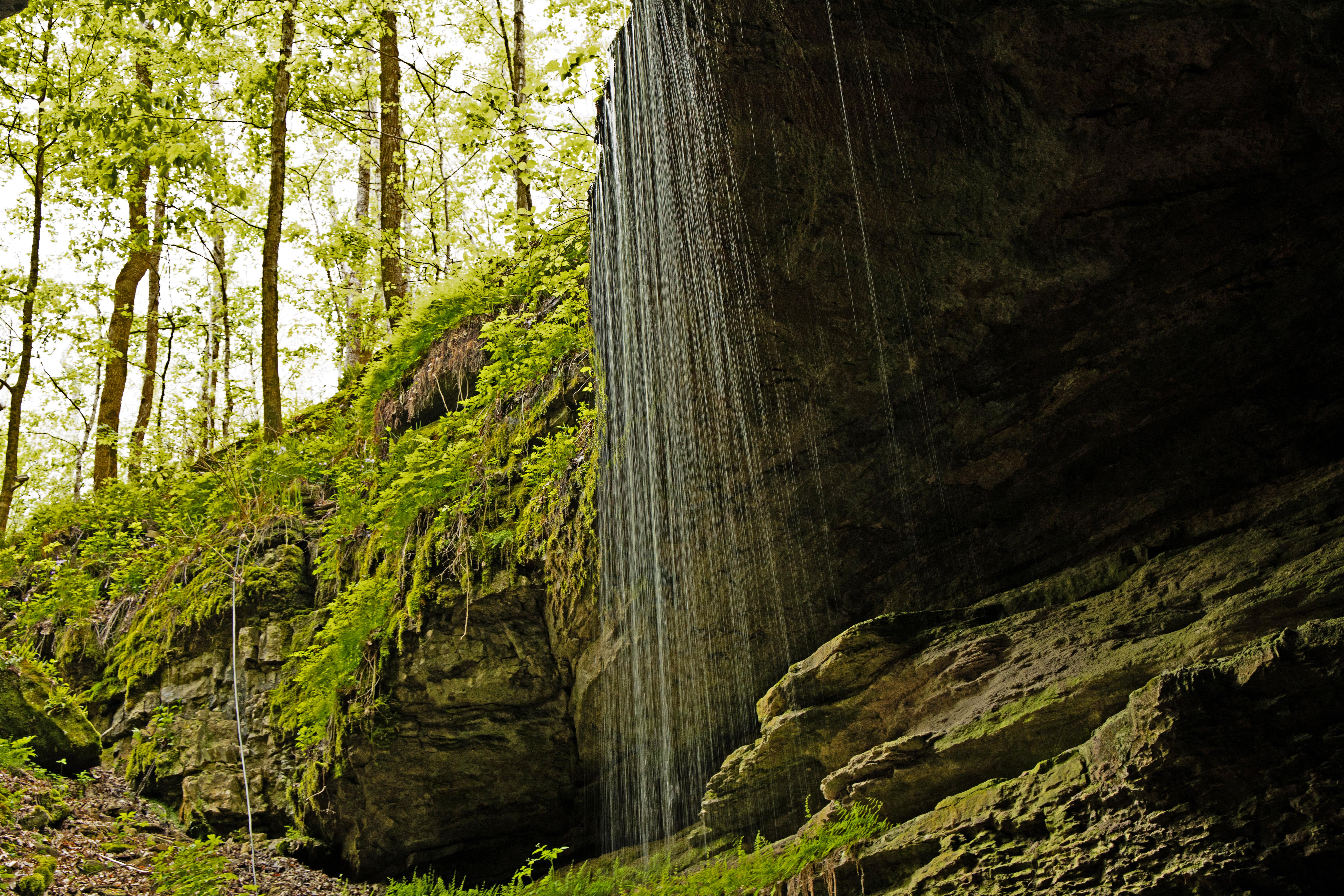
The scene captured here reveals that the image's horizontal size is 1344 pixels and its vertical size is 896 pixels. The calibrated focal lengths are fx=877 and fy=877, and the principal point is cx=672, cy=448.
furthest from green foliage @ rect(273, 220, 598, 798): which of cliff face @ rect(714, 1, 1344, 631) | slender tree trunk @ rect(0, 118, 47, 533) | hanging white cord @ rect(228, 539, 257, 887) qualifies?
slender tree trunk @ rect(0, 118, 47, 533)

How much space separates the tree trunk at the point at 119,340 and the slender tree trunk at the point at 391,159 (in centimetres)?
362

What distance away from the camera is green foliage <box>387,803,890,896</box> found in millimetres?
4984

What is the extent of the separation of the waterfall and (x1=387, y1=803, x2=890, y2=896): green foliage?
74 cm

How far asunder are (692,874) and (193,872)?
4344 millimetres

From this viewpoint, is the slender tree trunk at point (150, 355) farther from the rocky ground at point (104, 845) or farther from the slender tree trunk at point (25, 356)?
the rocky ground at point (104, 845)

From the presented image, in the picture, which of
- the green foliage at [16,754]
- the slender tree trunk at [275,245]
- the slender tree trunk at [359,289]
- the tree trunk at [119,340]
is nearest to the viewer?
the green foliage at [16,754]

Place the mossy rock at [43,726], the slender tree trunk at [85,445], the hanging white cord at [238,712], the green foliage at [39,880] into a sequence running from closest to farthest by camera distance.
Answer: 1. the green foliage at [39,880]
2. the hanging white cord at [238,712]
3. the mossy rock at [43,726]
4. the slender tree trunk at [85,445]

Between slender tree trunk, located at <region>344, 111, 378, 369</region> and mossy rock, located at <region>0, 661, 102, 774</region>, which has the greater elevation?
slender tree trunk, located at <region>344, 111, 378, 369</region>

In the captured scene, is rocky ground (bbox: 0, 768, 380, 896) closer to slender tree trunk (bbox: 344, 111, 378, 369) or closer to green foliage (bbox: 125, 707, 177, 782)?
green foliage (bbox: 125, 707, 177, 782)

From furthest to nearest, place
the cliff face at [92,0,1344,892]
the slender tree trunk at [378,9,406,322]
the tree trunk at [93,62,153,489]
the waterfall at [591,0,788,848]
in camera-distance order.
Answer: the tree trunk at [93,62,153,489]
the slender tree trunk at [378,9,406,322]
the waterfall at [591,0,788,848]
the cliff face at [92,0,1344,892]

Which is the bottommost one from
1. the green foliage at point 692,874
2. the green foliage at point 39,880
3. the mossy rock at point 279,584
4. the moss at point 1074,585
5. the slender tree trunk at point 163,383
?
the green foliage at point 692,874

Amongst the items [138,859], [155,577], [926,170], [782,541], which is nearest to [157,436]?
[155,577]

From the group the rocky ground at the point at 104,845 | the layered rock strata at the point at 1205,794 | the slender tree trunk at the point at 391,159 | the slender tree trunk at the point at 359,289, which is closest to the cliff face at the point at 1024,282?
the layered rock strata at the point at 1205,794

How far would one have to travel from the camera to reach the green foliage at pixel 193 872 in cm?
709
